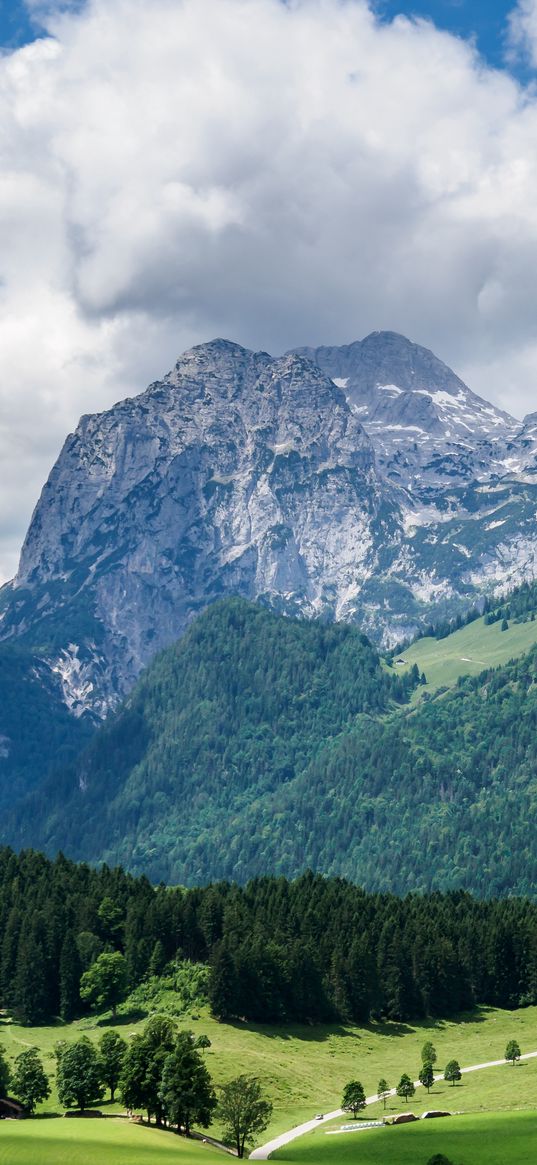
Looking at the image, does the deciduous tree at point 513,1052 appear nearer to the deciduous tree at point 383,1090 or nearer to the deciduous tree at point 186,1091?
the deciduous tree at point 383,1090

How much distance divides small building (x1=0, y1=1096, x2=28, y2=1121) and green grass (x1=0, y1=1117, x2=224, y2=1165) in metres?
6.59

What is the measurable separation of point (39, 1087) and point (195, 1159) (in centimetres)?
3373

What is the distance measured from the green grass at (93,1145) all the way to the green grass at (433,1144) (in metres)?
10.4

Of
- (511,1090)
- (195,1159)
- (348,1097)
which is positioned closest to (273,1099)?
(348,1097)

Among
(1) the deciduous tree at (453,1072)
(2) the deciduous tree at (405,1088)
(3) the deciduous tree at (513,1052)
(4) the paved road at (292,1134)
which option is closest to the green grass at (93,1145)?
(4) the paved road at (292,1134)

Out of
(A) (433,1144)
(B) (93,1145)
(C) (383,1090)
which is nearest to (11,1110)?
(B) (93,1145)

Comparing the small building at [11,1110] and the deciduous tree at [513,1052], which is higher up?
the deciduous tree at [513,1052]

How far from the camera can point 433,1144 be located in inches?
5630

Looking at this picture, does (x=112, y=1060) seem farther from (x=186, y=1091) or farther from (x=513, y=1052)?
(x=513, y=1052)

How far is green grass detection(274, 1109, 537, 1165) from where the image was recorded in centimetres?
13612

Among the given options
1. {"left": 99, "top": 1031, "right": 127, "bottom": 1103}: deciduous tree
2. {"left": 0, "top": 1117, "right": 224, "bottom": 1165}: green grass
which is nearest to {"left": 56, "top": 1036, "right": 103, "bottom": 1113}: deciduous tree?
{"left": 99, "top": 1031, "right": 127, "bottom": 1103}: deciduous tree

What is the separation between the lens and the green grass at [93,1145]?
13150 cm

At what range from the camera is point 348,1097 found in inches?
6550

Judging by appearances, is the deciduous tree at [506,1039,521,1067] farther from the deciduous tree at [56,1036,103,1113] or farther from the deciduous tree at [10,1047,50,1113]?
the deciduous tree at [10,1047,50,1113]
